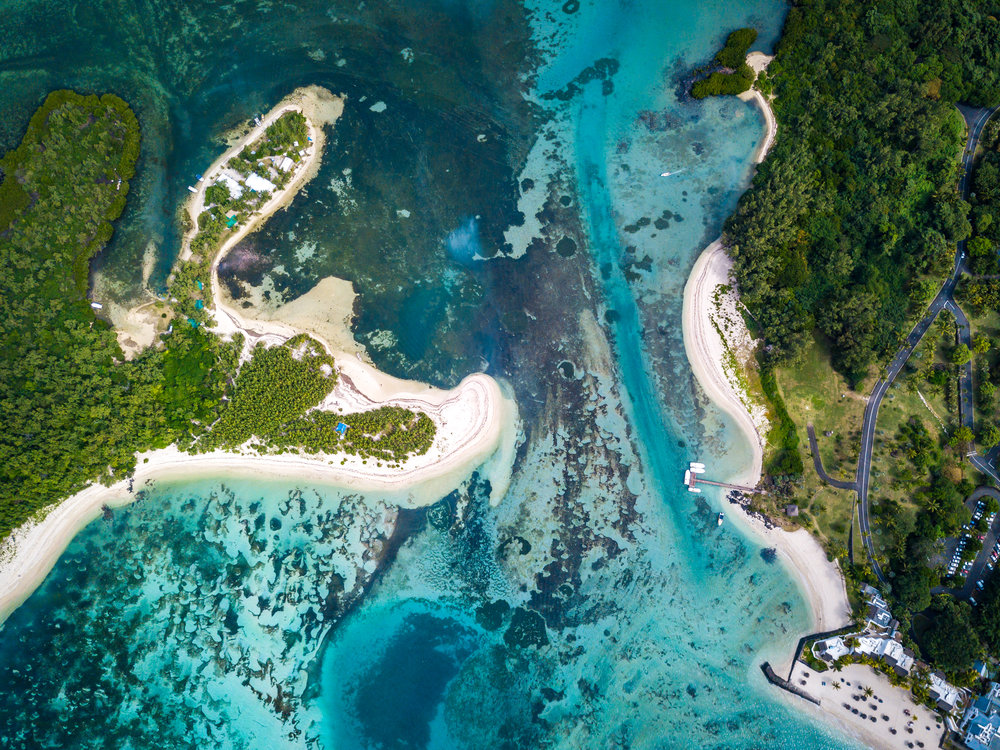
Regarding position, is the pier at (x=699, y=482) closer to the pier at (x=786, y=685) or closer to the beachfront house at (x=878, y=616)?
the beachfront house at (x=878, y=616)

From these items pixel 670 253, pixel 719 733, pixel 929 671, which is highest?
pixel 670 253

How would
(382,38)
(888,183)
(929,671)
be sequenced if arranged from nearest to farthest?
(929,671) → (888,183) → (382,38)

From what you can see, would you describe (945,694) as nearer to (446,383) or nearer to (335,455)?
(446,383)

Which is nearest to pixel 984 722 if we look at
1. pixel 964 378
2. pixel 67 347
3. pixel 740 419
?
pixel 964 378

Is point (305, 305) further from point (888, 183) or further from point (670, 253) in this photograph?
point (888, 183)

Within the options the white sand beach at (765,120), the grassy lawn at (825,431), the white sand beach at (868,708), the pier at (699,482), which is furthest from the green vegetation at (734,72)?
the white sand beach at (868,708)

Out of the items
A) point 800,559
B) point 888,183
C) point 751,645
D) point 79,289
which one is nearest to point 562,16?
point 888,183

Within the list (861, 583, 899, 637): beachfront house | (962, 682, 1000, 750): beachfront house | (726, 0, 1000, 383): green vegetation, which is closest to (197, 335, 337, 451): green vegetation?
(726, 0, 1000, 383): green vegetation
